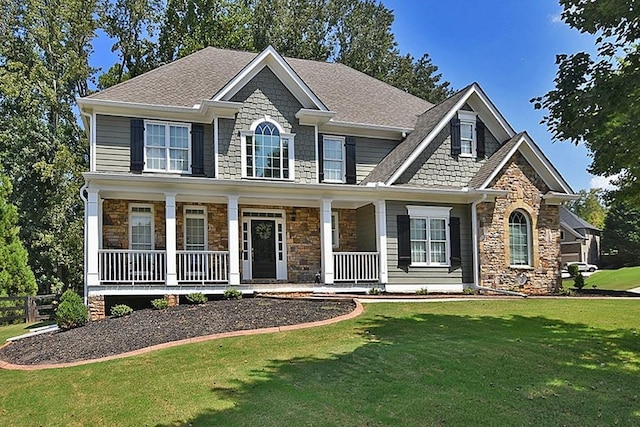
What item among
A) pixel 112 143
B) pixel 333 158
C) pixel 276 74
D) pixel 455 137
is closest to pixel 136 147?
A: pixel 112 143

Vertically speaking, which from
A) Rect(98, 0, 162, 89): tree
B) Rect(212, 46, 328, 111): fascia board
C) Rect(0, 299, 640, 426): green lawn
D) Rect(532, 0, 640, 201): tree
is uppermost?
Rect(98, 0, 162, 89): tree

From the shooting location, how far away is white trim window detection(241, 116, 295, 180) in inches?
679

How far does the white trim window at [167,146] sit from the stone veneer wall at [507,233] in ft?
32.7

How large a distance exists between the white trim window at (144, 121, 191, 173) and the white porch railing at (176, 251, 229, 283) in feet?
9.69

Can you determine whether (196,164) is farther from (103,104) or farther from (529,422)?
(529,422)

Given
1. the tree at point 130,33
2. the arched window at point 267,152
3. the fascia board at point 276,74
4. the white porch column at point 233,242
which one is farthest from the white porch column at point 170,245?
the tree at point 130,33

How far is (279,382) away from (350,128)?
13.1m

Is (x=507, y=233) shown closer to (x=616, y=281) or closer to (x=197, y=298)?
(x=197, y=298)

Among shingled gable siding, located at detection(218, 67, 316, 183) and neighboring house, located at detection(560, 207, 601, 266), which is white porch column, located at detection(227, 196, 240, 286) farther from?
neighboring house, located at detection(560, 207, 601, 266)

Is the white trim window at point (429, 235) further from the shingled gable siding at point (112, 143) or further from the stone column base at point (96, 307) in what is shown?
the stone column base at point (96, 307)

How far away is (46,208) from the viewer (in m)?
27.0

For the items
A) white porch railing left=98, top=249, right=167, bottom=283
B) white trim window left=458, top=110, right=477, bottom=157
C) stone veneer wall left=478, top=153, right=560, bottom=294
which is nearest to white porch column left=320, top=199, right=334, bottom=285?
white porch railing left=98, top=249, right=167, bottom=283

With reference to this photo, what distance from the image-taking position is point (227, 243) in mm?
17484

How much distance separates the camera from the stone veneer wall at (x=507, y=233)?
1795cm
